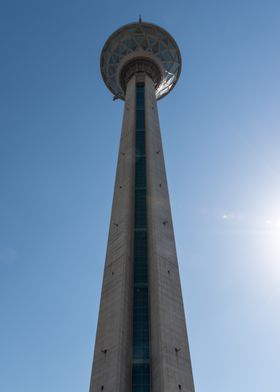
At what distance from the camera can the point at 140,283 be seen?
106 ft

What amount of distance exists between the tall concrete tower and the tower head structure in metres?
5.45

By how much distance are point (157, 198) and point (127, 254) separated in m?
6.98

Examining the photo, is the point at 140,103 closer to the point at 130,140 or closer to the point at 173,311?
the point at 130,140

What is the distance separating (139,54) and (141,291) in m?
35.9

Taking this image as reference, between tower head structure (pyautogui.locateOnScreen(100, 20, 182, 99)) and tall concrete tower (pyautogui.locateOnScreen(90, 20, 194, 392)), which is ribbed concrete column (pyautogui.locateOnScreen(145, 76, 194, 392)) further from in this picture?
tower head structure (pyautogui.locateOnScreen(100, 20, 182, 99))

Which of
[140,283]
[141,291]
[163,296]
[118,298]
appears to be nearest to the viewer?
[163,296]

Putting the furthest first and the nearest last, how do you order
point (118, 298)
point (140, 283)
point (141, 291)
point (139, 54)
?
point (139, 54) → point (140, 283) → point (141, 291) → point (118, 298)

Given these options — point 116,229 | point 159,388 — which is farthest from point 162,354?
point 116,229

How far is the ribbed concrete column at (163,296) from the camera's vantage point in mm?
25578

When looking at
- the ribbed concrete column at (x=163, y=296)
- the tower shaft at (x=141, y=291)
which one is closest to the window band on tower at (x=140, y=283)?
the tower shaft at (x=141, y=291)

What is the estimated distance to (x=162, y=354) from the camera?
26.0 meters

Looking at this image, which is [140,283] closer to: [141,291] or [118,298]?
[141,291]

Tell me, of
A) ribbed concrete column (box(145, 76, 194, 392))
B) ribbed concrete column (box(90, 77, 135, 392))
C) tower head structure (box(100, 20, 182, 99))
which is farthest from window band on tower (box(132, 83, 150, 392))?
tower head structure (box(100, 20, 182, 99))

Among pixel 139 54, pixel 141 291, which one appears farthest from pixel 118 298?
pixel 139 54
